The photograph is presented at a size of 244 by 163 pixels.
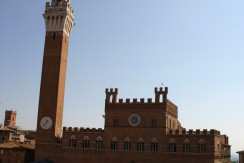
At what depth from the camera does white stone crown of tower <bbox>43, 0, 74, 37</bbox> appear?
5697 centimetres

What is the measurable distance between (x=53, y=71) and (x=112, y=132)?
646 inches

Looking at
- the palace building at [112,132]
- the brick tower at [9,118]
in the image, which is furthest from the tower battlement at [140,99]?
the brick tower at [9,118]

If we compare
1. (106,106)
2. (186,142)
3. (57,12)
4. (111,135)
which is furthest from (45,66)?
(186,142)

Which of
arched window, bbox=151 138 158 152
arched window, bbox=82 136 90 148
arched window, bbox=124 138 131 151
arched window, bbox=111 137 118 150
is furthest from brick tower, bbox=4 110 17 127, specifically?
arched window, bbox=151 138 158 152

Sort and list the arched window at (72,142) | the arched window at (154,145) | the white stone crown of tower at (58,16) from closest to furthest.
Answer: the arched window at (154,145), the arched window at (72,142), the white stone crown of tower at (58,16)

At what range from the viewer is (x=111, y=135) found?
1949 inches

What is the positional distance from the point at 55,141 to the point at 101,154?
29.7ft

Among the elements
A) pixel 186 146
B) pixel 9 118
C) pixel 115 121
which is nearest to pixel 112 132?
pixel 115 121

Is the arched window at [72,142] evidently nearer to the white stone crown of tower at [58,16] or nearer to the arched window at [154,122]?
the arched window at [154,122]

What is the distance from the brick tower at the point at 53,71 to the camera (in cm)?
5306

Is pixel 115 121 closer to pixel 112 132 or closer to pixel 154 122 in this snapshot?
pixel 112 132

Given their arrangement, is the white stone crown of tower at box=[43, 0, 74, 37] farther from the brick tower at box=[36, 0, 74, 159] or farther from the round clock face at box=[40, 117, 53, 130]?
the round clock face at box=[40, 117, 53, 130]

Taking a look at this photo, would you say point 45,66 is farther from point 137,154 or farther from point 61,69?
point 137,154

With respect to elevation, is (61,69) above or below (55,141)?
above
